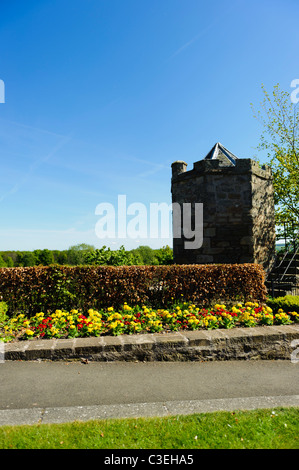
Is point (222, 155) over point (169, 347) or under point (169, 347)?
over

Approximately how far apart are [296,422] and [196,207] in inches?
377

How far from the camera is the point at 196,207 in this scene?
40.1ft

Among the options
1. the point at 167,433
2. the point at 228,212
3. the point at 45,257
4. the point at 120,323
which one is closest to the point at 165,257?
the point at 228,212

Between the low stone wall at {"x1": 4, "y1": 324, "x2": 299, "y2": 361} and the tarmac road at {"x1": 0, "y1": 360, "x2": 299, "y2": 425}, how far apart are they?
0.12 metres

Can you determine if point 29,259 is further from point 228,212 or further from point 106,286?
point 106,286

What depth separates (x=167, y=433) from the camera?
9.69 feet

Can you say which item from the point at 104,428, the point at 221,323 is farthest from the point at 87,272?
the point at 104,428

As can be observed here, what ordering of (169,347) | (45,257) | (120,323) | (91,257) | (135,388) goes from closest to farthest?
(135,388)
(169,347)
(120,323)
(91,257)
(45,257)

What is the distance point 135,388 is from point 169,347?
109cm

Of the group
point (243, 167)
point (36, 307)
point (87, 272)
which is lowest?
point (36, 307)

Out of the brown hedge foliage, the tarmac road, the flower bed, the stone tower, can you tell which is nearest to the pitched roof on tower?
the stone tower

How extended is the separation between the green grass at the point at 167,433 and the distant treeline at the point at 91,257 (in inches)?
204

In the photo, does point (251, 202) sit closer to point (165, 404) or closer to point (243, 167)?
point (243, 167)

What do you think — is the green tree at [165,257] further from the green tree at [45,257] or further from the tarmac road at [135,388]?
the green tree at [45,257]
